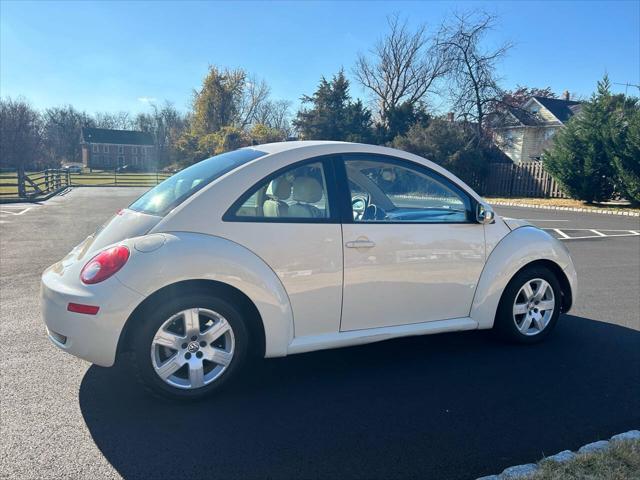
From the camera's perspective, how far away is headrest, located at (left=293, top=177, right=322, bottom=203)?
3.48 metres

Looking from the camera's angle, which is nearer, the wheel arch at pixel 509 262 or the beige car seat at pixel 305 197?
the beige car seat at pixel 305 197

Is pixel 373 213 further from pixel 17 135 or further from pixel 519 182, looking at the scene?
pixel 17 135

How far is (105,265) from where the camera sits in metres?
2.95

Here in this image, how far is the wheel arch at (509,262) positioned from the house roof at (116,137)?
90.3 m

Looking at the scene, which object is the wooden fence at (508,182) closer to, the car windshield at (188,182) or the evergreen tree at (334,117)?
the evergreen tree at (334,117)

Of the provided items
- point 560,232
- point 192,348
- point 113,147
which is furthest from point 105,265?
point 113,147

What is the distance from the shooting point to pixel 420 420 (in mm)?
3041

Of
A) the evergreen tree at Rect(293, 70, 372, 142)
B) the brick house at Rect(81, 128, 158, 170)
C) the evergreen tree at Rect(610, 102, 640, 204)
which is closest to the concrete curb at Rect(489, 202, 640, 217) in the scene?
the evergreen tree at Rect(610, 102, 640, 204)

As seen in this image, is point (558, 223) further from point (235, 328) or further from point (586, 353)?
point (235, 328)

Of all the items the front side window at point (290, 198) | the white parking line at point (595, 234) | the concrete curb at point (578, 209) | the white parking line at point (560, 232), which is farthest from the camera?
the concrete curb at point (578, 209)

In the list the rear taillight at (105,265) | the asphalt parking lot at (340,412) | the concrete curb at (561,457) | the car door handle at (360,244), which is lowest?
the asphalt parking lot at (340,412)

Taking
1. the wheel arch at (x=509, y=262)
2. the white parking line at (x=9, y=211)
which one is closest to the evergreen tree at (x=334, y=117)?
the white parking line at (x=9, y=211)

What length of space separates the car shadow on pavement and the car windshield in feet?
4.25

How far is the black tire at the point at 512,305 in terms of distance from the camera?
13.6 ft
